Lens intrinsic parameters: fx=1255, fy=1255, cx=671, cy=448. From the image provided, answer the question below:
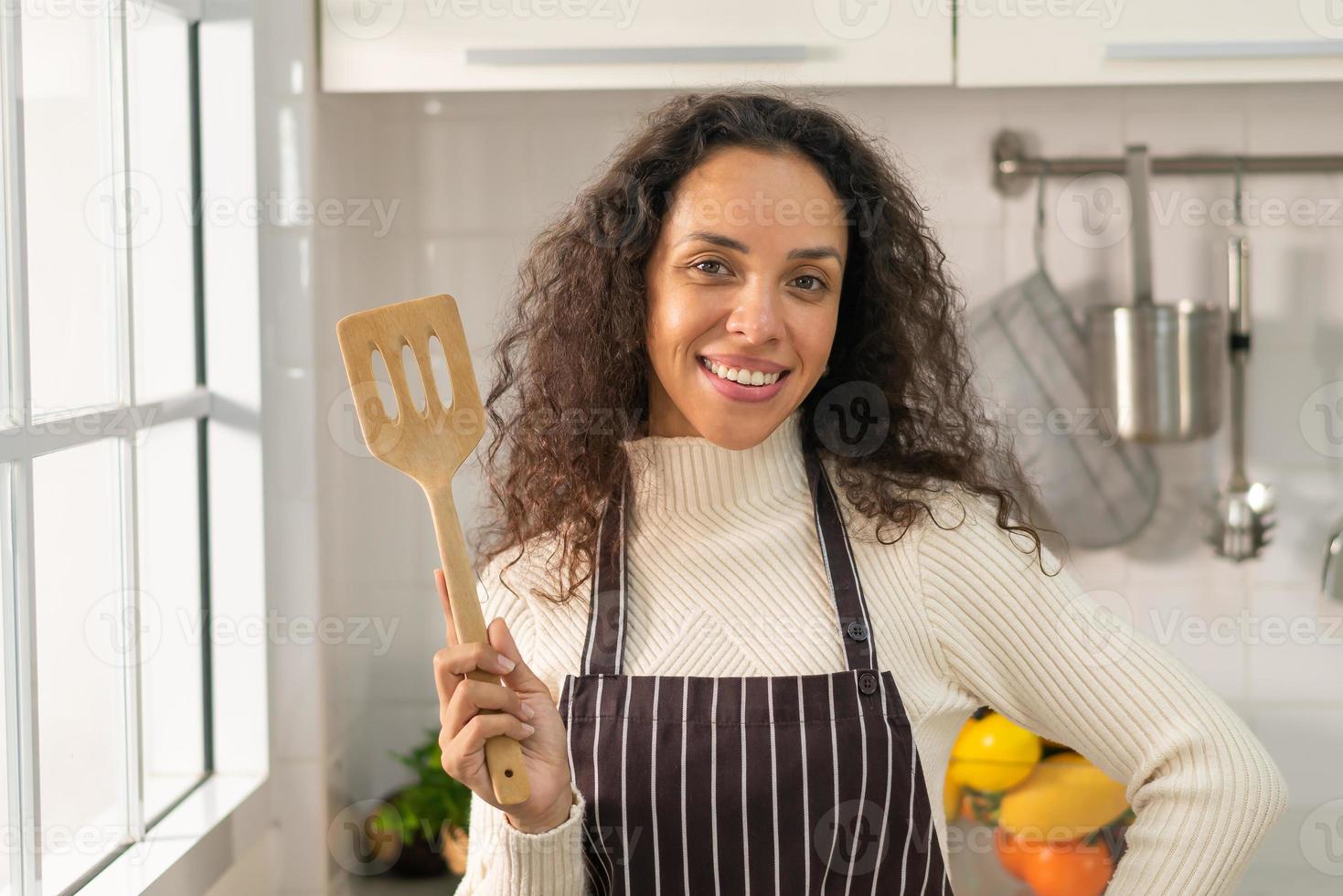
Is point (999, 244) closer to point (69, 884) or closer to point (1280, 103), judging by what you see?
point (1280, 103)

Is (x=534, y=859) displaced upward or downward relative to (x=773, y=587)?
downward

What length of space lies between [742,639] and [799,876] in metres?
0.17

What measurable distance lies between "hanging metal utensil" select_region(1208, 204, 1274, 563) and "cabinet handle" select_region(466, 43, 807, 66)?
24.3 inches

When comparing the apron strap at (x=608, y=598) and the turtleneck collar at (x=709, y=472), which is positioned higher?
the turtleneck collar at (x=709, y=472)

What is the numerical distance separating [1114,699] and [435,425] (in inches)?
20.5

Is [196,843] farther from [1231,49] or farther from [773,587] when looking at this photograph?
[1231,49]

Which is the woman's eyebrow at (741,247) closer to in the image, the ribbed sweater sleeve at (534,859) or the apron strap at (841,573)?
the apron strap at (841,573)

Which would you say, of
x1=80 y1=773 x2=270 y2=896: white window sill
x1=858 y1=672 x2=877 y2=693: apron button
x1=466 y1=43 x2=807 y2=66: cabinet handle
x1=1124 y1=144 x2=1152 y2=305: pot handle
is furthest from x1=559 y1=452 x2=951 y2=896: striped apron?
x1=1124 y1=144 x2=1152 y2=305: pot handle

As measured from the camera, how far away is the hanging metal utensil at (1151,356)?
1.46 meters

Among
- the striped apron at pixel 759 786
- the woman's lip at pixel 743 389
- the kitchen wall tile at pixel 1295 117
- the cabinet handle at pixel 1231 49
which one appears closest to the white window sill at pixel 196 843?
the striped apron at pixel 759 786

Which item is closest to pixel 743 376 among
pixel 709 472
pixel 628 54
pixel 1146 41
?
pixel 709 472

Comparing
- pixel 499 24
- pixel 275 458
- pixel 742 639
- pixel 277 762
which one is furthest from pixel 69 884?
pixel 499 24

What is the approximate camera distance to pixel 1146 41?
4.19ft

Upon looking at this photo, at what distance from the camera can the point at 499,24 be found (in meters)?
1.30
